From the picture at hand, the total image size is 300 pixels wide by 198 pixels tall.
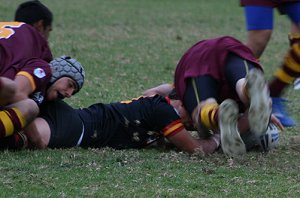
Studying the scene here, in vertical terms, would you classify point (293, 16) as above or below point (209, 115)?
above

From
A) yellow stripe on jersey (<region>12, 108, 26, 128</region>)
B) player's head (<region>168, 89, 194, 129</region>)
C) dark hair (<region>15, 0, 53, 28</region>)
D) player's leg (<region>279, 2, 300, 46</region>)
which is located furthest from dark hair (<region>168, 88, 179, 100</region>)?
yellow stripe on jersey (<region>12, 108, 26, 128</region>)

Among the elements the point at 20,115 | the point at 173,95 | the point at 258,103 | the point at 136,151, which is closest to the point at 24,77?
the point at 20,115

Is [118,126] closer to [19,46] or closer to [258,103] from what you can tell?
[19,46]

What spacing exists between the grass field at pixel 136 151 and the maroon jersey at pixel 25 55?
0.39 m

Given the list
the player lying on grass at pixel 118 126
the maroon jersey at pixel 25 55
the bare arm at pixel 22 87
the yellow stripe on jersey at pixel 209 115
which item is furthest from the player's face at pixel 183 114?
the bare arm at pixel 22 87

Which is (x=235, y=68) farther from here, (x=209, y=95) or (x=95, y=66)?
(x=95, y=66)

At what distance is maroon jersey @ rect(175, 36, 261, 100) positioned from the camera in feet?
14.6

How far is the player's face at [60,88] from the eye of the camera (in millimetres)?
4492

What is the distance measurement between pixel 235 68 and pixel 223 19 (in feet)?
24.2

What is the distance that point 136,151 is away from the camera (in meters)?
4.50

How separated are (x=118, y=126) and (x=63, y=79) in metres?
0.40

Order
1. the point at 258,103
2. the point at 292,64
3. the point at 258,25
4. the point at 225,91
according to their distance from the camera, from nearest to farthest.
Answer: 1. the point at 258,103
2. the point at 225,91
3. the point at 292,64
4. the point at 258,25

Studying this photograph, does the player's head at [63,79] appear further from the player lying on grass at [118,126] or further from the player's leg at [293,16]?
the player's leg at [293,16]

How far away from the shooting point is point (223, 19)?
1166cm
